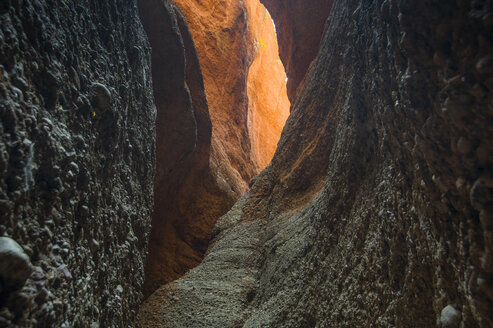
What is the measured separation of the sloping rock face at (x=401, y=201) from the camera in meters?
0.94

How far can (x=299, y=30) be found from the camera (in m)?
7.10

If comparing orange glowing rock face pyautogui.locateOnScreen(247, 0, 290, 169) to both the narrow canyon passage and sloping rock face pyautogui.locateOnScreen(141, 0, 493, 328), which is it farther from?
sloping rock face pyautogui.locateOnScreen(141, 0, 493, 328)

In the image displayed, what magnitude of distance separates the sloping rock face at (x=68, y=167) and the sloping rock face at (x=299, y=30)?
5.33 metres

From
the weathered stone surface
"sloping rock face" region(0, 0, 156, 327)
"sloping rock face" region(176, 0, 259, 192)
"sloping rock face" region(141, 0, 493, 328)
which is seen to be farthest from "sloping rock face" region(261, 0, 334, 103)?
the weathered stone surface

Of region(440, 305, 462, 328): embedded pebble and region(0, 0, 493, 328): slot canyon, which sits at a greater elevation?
region(0, 0, 493, 328): slot canyon

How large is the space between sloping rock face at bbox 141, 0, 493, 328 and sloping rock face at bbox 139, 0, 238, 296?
2306 mm

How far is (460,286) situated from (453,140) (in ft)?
1.55

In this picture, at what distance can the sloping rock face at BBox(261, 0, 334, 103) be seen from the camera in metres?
6.77

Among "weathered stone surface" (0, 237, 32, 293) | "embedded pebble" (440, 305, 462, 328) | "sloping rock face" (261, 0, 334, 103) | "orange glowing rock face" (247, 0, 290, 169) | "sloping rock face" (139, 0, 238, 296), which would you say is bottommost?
"embedded pebble" (440, 305, 462, 328)

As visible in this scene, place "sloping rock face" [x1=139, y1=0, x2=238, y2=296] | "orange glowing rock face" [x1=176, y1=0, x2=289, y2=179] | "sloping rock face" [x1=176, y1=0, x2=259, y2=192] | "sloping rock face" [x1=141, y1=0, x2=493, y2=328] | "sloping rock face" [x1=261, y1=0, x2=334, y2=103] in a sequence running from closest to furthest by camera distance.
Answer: "sloping rock face" [x1=141, y1=0, x2=493, y2=328], "sloping rock face" [x1=139, y1=0, x2=238, y2=296], "sloping rock face" [x1=261, y1=0, x2=334, y2=103], "orange glowing rock face" [x1=176, y1=0, x2=289, y2=179], "sloping rock face" [x1=176, y1=0, x2=259, y2=192]

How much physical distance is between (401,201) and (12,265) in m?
1.48

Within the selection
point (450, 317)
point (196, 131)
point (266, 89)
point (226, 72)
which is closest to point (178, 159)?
point (196, 131)

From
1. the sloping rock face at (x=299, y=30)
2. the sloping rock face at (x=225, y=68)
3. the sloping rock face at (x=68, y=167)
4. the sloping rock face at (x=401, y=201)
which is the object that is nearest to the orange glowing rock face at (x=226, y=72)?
the sloping rock face at (x=225, y=68)

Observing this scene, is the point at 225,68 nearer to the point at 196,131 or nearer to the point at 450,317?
the point at 196,131
